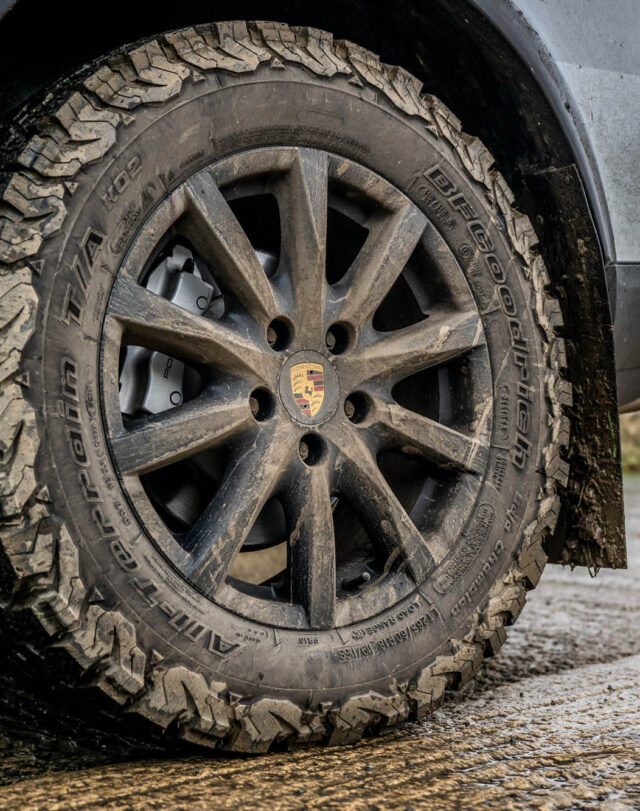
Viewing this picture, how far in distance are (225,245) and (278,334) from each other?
0.21 m

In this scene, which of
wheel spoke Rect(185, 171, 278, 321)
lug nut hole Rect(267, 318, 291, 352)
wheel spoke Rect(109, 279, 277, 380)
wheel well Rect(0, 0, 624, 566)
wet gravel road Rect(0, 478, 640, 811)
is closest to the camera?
wet gravel road Rect(0, 478, 640, 811)

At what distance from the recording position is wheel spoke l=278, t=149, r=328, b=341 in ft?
5.55

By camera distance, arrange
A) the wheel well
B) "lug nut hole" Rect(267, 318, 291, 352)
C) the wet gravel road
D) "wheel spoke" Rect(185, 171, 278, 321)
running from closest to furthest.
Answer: the wet gravel road, "wheel spoke" Rect(185, 171, 278, 321), "lug nut hole" Rect(267, 318, 291, 352), the wheel well

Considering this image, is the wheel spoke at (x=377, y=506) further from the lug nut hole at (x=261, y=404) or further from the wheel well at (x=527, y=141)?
the wheel well at (x=527, y=141)

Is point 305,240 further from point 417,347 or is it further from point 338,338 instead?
point 417,347

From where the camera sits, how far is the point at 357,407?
179 cm

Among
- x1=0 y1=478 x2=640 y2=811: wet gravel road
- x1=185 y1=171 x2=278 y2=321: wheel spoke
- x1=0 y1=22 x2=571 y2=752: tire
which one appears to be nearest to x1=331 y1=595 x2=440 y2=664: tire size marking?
x1=0 y1=22 x2=571 y2=752: tire

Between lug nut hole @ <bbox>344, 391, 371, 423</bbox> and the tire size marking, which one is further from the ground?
lug nut hole @ <bbox>344, 391, 371, 423</bbox>

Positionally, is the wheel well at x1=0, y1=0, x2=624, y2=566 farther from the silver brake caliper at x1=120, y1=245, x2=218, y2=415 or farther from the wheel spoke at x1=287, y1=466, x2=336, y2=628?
the wheel spoke at x1=287, y1=466, x2=336, y2=628

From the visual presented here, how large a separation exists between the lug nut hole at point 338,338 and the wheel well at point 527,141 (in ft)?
2.14

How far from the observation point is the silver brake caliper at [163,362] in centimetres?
173

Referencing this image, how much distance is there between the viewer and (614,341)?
2102 mm

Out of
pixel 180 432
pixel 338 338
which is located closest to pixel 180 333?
pixel 180 432

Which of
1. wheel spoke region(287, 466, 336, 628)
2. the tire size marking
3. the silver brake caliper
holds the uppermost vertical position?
the silver brake caliper
